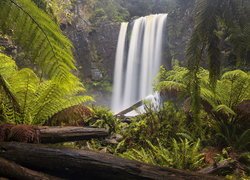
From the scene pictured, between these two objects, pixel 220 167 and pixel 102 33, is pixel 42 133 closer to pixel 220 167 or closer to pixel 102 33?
pixel 220 167

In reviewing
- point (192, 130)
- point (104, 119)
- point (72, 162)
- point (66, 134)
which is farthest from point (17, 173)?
point (192, 130)

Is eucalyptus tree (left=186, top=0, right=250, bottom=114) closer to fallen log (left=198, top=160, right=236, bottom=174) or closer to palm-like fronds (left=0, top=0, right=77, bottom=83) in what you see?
palm-like fronds (left=0, top=0, right=77, bottom=83)

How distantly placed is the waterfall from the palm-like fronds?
1213cm

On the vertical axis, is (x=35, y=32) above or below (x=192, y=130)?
above

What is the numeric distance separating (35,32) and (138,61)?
42.9 ft

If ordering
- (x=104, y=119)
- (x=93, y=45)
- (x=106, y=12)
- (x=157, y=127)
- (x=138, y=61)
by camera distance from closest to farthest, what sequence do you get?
(x=157, y=127) < (x=104, y=119) < (x=138, y=61) < (x=93, y=45) < (x=106, y=12)

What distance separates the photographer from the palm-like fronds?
2.06 metres

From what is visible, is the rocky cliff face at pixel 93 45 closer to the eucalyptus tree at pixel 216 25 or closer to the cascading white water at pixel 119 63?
the cascading white water at pixel 119 63

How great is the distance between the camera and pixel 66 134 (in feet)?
10.6

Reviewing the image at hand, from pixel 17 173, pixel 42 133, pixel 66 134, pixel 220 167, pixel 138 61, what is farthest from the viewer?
pixel 138 61

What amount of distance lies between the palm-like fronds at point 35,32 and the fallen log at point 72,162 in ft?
3.05

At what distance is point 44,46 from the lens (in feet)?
6.82

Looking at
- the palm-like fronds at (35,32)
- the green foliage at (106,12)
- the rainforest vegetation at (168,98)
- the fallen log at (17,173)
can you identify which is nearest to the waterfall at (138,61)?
the green foliage at (106,12)

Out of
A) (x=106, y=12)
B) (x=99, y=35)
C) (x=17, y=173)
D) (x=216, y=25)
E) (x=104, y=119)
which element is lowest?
(x=17, y=173)
